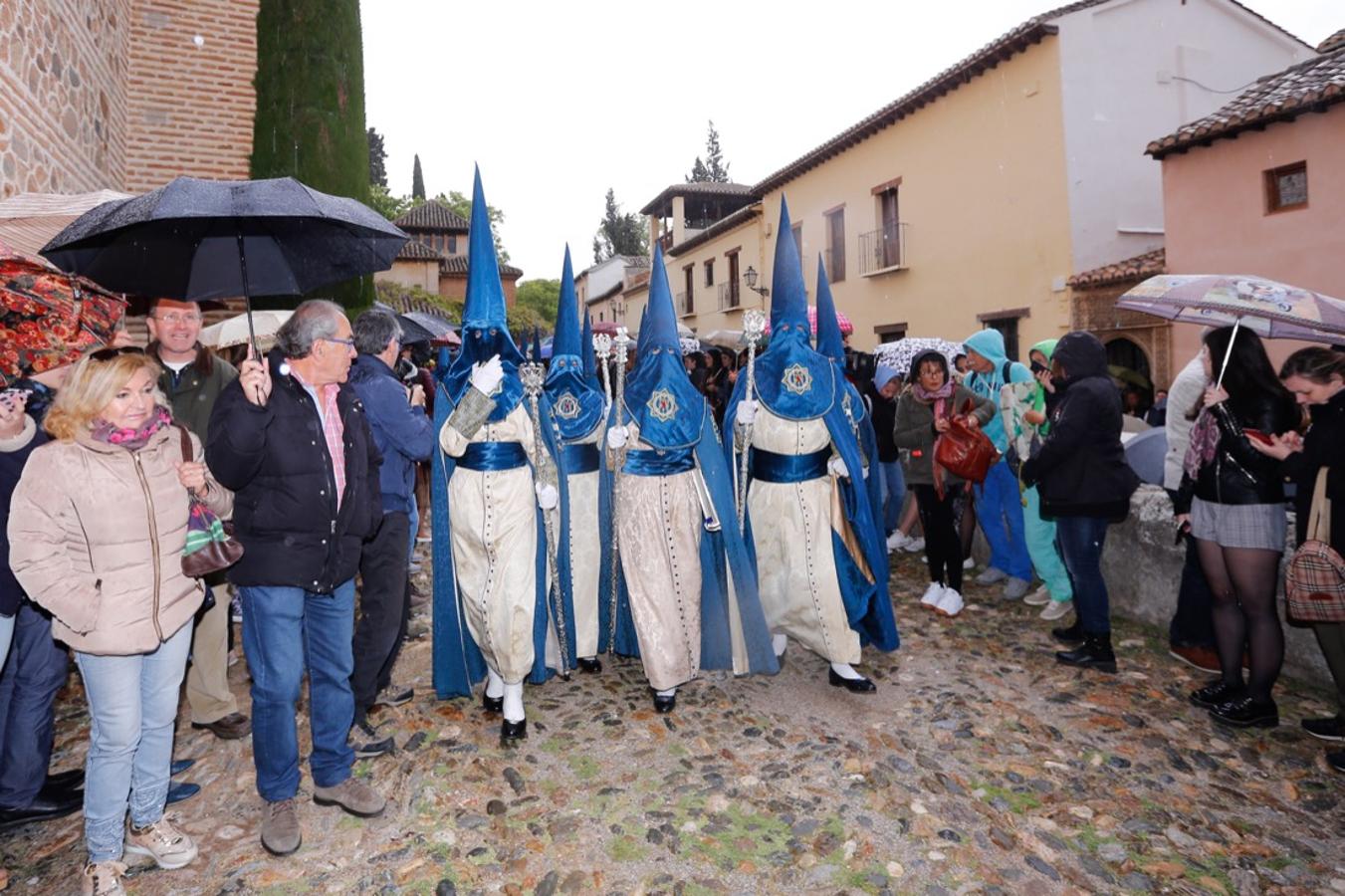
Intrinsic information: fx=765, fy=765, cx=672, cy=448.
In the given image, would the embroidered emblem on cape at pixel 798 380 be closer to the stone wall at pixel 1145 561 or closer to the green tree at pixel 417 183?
the stone wall at pixel 1145 561

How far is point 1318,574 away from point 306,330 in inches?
167

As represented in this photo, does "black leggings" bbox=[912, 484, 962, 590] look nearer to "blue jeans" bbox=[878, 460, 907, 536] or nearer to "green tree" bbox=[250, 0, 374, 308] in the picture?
"blue jeans" bbox=[878, 460, 907, 536]

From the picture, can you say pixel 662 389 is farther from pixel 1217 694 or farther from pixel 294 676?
pixel 1217 694

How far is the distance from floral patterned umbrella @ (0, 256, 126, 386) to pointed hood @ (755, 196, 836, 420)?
118 inches

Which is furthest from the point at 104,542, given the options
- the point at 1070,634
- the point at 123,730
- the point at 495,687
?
the point at 1070,634

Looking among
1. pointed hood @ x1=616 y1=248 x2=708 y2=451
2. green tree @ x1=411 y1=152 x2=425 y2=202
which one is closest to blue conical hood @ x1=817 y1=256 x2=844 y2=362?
pointed hood @ x1=616 y1=248 x2=708 y2=451

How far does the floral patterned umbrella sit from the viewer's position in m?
2.57

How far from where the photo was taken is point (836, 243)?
1967 cm

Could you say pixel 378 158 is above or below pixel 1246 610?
above

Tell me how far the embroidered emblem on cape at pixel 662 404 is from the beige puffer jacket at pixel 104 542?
7.02 feet

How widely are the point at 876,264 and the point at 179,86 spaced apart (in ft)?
47.2

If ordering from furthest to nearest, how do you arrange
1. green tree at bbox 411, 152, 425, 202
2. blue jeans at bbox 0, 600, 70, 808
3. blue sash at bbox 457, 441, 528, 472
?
1. green tree at bbox 411, 152, 425, 202
2. blue sash at bbox 457, 441, 528, 472
3. blue jeans at bbox 0, 600, 70, 808

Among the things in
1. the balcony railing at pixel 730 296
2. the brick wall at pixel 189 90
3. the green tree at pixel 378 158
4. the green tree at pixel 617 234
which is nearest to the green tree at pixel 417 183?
the green tree at pixel 378 158

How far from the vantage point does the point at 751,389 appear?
4.36 meters
